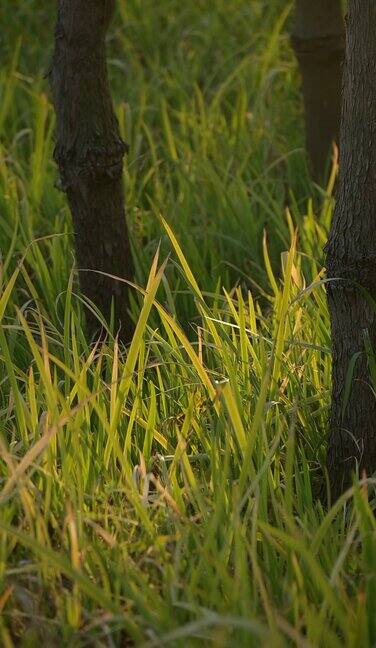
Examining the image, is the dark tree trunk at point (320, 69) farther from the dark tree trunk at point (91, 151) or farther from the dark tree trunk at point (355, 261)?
the dark tree trunk at point (355, 261)

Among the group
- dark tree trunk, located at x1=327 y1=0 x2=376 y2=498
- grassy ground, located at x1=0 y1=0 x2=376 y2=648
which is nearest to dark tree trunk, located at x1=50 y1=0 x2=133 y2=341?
grassy ground, located at x1=0 y1=0 x2=376 y2=648

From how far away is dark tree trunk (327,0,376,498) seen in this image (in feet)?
4.67

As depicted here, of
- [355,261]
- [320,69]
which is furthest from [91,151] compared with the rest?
[320,69]

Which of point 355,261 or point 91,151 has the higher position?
point 91,151

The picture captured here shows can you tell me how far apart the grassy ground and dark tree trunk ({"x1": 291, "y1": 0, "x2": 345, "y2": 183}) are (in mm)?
72

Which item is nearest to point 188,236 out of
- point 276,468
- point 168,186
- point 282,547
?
point 168,186

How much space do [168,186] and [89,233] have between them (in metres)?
0.87

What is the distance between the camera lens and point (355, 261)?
57.7 inches

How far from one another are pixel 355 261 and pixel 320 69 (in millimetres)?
1283

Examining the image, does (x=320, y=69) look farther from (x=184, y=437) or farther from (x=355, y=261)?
(x=184, y=437)

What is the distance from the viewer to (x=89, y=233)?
1957 mm

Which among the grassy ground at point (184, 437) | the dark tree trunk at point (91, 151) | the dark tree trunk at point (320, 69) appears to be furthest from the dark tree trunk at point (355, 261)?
the dark tree trunk at point (320, 69)

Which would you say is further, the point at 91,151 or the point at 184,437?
the point at 91,151

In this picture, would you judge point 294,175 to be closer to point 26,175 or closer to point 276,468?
point 26,175
